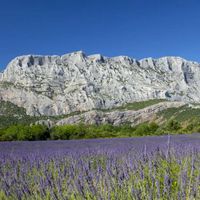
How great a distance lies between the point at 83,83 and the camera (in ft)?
530

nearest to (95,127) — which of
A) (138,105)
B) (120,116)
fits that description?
(120,116)

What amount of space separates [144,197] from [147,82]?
172245 mm

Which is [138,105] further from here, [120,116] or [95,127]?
[95,127]

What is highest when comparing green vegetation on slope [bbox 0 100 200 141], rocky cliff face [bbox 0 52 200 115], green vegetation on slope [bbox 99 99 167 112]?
rocky cliff face [bbox 0 52 200 115]

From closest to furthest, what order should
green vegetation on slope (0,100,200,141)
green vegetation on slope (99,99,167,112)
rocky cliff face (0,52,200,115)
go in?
green vegetation on slope (0,100,200,141) → green vegetation on slope (99,99,167,112) → rocky cliff face (0,52,200,115)

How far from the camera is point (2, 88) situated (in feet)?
518

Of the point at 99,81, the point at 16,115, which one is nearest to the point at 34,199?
the point at 16,115

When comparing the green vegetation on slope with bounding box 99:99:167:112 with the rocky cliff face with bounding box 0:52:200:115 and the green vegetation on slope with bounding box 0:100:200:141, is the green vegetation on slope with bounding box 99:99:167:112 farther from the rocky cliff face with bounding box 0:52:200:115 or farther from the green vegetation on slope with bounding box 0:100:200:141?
the rocky cliff face with bounding box 0:52:200:115

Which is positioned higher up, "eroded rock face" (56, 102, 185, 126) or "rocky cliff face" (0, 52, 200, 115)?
"rocky cliff face" (0, 52, 200, 115)

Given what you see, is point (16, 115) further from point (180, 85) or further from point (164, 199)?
point (164, 199)

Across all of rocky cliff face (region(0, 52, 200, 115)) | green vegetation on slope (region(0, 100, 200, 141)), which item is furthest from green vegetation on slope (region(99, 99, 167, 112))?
rocky cliff face (region(0, 52, 200, 115))

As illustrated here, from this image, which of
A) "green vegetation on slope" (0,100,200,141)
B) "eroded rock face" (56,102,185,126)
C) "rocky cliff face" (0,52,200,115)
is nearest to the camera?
"green vegetation on slope" (0,100,200,141)

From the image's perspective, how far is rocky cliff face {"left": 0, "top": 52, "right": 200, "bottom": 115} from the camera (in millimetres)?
154250

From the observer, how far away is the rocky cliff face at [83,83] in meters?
154
